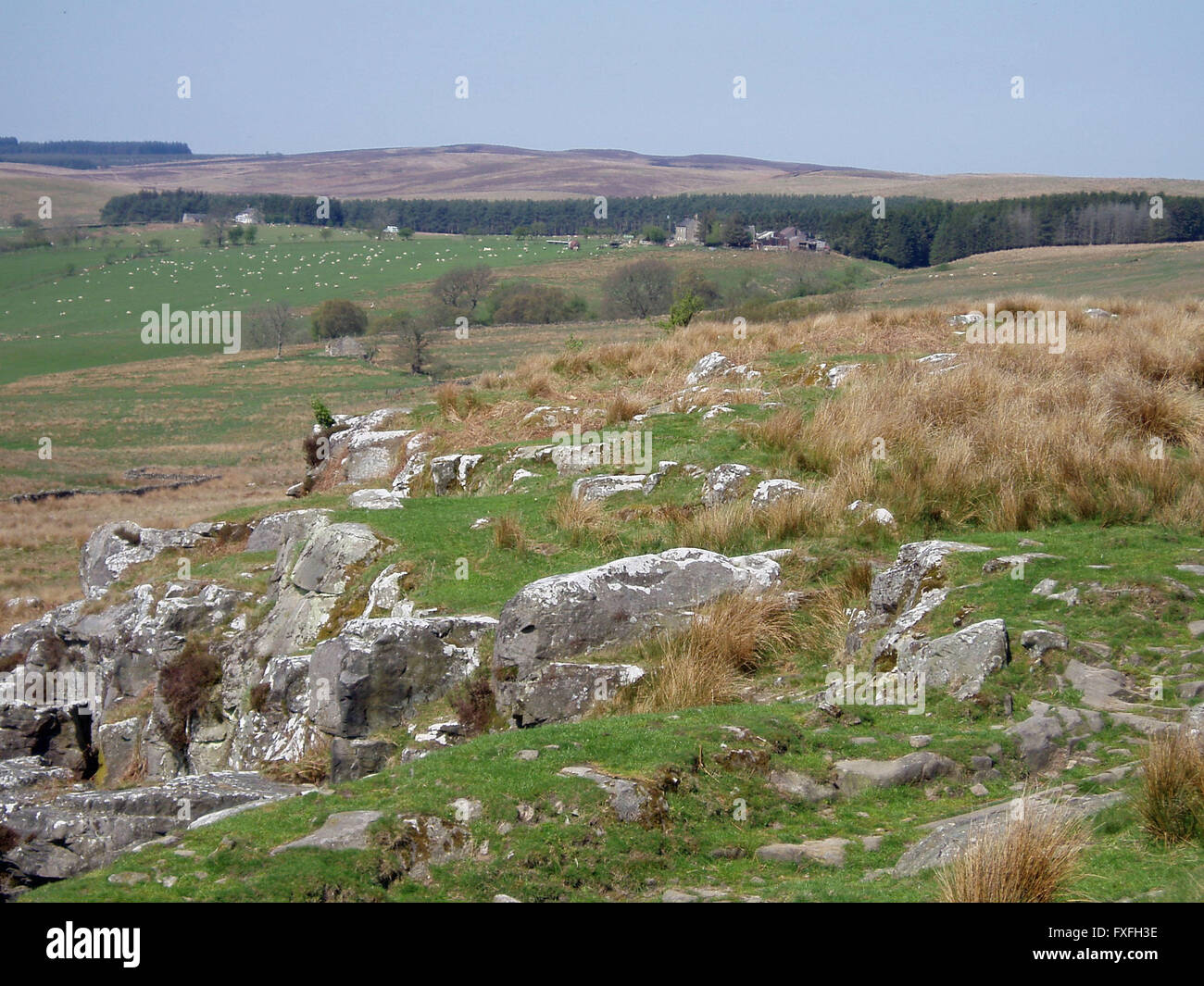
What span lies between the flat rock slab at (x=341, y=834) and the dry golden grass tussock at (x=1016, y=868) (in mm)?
3131

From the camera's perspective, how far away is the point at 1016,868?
4.21 meters

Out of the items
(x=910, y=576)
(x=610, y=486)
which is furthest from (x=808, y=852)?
(x=610, y=486)

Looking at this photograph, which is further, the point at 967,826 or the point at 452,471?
the point at 452,471

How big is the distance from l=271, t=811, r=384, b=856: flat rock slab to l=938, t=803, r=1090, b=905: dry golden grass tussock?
3131mm

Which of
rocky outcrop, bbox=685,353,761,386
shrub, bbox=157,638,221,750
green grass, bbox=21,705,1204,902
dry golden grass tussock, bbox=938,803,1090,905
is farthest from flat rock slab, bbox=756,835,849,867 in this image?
rocky outcrop, bbox=685,353,761,386

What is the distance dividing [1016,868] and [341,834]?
360 centimetres

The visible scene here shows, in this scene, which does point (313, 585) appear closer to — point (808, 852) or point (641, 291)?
point (808, 852)

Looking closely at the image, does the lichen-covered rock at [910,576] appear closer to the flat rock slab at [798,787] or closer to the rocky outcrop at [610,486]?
the flat rock slab at [798,787]

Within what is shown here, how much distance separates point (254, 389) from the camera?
76000mm

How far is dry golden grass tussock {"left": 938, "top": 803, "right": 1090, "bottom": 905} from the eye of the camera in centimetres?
418

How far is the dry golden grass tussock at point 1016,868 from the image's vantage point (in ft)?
13.7

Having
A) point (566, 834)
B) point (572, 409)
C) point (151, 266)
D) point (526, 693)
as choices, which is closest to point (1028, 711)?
point (566, 834)

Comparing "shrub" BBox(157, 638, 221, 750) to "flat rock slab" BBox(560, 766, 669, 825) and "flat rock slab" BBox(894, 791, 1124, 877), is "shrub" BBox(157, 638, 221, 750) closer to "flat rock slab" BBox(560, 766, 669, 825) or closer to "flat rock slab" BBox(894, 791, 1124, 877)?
"flat rock slab" BBox(560, 766, 669, 825)
